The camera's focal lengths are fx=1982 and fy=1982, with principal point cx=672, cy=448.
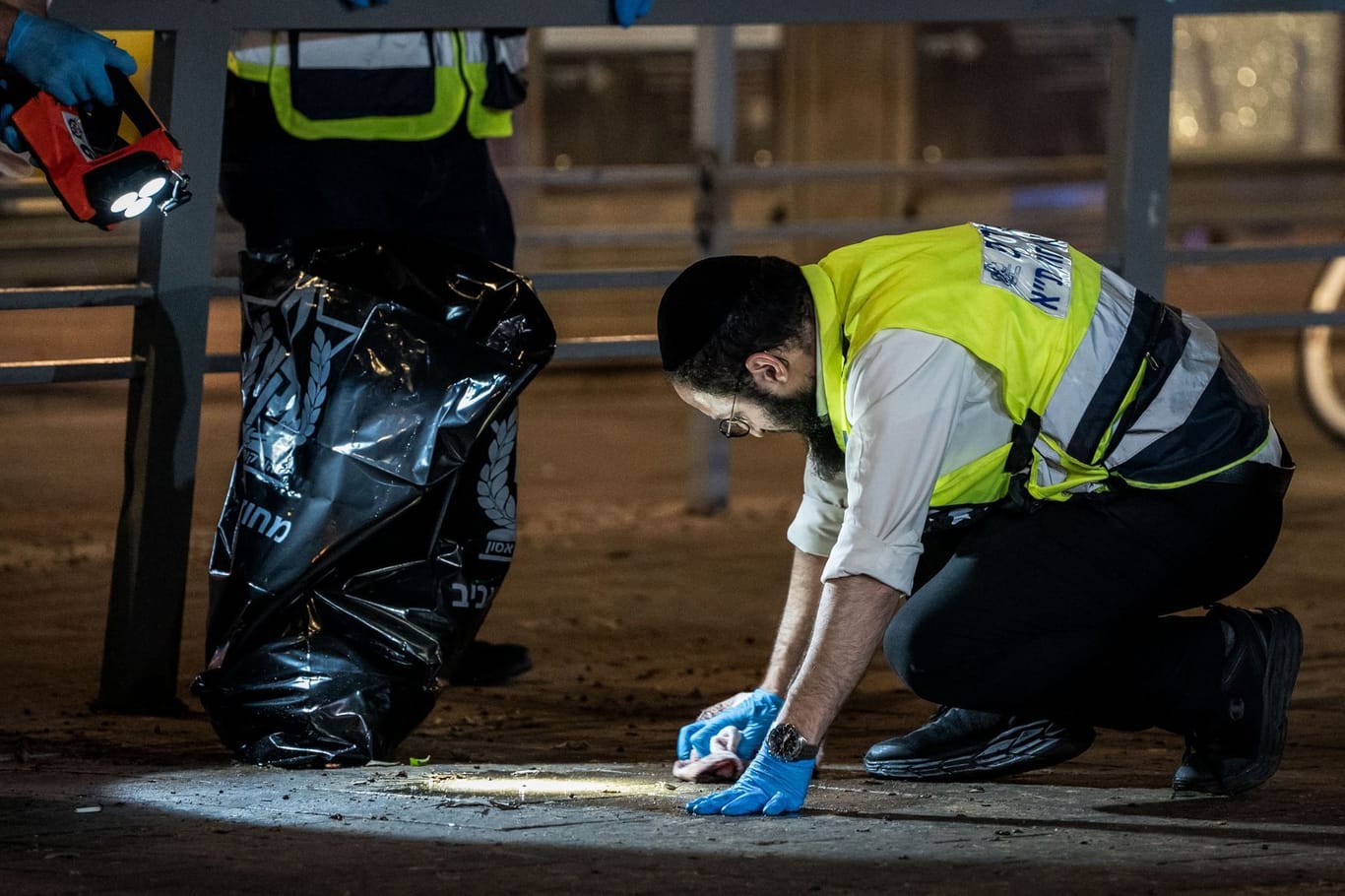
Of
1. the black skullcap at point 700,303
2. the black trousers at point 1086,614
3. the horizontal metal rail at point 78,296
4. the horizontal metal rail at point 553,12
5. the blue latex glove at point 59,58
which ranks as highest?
the horizontal metal rail at point 553,12

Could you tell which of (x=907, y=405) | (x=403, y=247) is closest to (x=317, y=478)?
(x=403, y=247)

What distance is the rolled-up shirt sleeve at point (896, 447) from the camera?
2842 mm

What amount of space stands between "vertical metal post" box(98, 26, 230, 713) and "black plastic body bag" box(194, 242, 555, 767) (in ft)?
1.22

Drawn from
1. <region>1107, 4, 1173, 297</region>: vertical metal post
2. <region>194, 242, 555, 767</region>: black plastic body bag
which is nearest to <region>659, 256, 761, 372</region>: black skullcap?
<region>194, 242, 555, 767</region>: black plastic body bag

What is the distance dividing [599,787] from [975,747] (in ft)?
2.17

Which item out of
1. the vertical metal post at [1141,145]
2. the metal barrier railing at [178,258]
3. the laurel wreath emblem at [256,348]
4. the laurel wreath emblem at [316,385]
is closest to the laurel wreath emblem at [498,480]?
the laurel wreath emblem at [316,385]

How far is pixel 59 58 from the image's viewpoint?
3.20 metres

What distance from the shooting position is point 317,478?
340 cm

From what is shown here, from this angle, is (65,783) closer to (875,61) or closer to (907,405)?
(907,405)

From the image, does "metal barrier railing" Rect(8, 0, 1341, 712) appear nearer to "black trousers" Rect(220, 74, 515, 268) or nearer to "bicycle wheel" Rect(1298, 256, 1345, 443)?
"black trousers" Rect(220, 74, 515, 268)

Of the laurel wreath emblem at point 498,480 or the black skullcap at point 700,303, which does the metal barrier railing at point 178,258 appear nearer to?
the laurel wreath emblem at point 498,480

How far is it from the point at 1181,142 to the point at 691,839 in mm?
10678

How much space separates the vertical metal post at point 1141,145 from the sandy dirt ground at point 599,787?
39.8 inches

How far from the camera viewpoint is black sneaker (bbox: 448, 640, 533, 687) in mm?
4332
